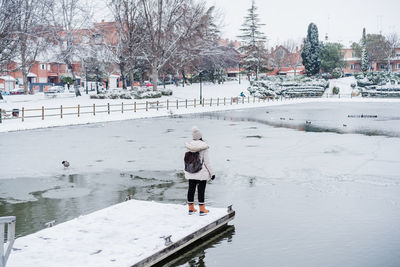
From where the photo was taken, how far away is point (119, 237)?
25.1ft

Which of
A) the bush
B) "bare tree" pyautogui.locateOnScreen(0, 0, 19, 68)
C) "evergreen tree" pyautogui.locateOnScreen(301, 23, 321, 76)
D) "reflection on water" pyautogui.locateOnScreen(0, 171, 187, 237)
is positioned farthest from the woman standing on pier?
"evergreen tree" pyautogui.locateOnScreen(301, 23, 321, 76)

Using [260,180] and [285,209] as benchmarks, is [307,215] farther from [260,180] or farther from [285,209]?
[260,180]

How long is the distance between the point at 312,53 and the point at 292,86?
8210 mm

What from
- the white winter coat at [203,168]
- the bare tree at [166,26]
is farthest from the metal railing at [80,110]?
the white winter coat at [203,168]

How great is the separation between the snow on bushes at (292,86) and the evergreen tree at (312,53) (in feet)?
7.74

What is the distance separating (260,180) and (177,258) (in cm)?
624

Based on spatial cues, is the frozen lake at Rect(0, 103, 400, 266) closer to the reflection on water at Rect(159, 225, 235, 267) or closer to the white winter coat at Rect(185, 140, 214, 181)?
the reflection on water at Rect(159, 225, 235, 267)

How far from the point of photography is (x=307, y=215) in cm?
959

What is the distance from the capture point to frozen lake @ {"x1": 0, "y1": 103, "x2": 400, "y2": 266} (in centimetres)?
775

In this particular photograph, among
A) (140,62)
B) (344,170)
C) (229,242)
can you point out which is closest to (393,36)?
(140,62)

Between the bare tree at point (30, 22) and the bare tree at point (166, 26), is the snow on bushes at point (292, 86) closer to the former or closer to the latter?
the bare tree at point (166, 26)

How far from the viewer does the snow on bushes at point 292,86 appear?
265 ft

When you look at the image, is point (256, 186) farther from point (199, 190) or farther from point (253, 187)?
point (199, 190)

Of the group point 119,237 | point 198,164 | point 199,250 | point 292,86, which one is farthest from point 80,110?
point 292,86
